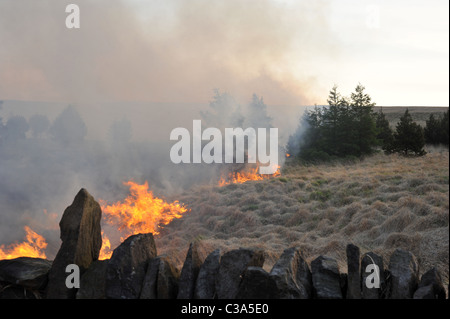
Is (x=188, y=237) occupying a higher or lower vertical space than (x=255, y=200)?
lower

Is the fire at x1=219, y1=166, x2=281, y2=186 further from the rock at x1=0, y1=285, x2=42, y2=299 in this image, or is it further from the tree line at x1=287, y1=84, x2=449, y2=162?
the rock at x1=0, y1=285, x2=42, y2=299

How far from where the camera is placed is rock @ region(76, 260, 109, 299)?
208 inches

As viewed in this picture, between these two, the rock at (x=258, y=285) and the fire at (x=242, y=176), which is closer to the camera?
the rock at (x=258, y=285)

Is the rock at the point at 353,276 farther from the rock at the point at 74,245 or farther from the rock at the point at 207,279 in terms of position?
the rock at the point at 74,245

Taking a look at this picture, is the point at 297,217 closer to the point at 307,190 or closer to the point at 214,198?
→ the point at 307,190

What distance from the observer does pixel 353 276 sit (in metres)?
4.86

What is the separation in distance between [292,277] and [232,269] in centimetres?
83

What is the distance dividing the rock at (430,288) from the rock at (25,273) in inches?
205

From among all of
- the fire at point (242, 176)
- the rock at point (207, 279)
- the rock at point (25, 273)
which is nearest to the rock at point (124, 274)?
the rock at point (207, 279)

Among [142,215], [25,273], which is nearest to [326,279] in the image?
[25,273]

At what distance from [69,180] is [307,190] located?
522 inches

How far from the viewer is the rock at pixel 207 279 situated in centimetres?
502

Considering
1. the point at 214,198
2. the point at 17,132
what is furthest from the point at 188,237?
the point at 17,132
